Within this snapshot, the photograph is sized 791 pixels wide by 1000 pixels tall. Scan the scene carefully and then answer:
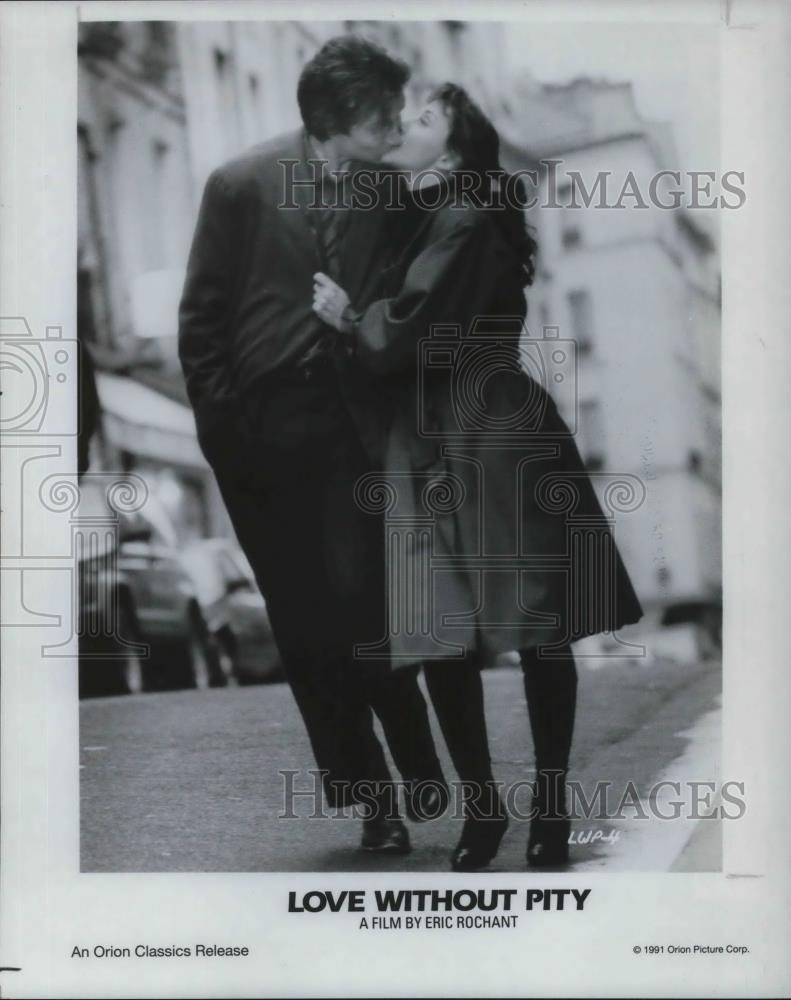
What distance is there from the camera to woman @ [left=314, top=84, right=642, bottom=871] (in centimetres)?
616

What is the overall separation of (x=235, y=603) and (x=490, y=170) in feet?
5.22

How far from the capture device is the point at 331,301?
6188mm

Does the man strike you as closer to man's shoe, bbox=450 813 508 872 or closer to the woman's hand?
the woman's hand

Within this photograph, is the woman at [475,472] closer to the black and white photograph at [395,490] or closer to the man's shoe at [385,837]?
the black and white photograph at [395,490]

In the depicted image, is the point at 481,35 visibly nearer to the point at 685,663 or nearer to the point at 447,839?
the point at 685,663

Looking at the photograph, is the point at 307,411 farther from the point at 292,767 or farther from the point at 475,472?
the point at 292,767

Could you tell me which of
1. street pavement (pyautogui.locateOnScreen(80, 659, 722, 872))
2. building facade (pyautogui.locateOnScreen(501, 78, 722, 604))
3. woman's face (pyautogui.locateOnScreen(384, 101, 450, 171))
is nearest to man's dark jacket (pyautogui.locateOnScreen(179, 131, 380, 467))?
woman's face (pyautogui.locateOnScreen(384, 101, 450, 171))

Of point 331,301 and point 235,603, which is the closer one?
point 331,301

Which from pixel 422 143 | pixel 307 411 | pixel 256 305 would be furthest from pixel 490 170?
pixel 307 411

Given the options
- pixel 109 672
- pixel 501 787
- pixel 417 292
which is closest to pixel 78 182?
pixel 417 292

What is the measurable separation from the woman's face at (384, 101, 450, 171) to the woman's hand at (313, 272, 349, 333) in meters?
0.43

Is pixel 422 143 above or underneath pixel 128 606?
above

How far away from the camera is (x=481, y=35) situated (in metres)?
6.21

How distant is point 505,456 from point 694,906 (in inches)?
60.7
